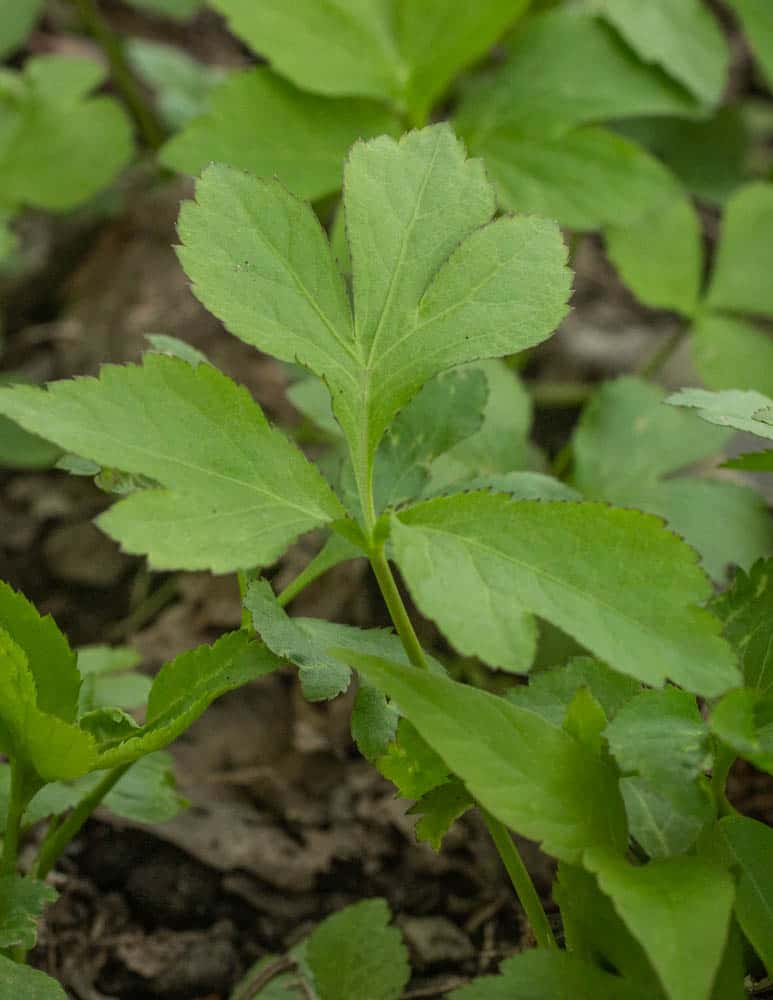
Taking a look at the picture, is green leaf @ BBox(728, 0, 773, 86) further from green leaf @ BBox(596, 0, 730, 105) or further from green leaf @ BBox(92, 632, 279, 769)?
green leaf @ BBox(92, 632, 279, 769)

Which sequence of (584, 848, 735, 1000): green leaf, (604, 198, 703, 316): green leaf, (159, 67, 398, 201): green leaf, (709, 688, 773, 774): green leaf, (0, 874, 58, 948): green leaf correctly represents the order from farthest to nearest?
(604, 198, 703, 316): green leaf
(159, 67, 398, 201): green leaf
(0, 874, 58, 948): green leaf
(709, 688, 773, 774): green leaf
(584, 848, 735, 1000): green leaf

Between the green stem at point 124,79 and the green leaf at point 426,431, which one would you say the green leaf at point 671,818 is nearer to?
the green leaf at point 426,431

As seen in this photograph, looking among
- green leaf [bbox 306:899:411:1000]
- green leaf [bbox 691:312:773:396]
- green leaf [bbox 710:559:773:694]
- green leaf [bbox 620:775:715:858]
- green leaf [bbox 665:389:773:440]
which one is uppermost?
green leaf [bbox 665:389:773:440]

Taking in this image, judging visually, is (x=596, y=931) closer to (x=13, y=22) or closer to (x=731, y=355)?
(x=731, y=355)

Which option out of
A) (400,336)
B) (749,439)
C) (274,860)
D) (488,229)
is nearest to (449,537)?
(400,336)

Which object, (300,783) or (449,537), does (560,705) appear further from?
(300,783)

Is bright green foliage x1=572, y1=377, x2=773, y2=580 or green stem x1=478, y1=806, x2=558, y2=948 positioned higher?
green stem x1=478, y1=806, x2=558, y2=948

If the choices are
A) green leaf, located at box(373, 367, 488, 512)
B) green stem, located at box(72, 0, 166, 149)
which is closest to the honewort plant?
green leaf, located at box(373, 367, 488, 512)

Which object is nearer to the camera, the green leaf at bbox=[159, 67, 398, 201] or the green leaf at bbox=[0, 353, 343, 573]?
the green leaf at bbox=[0, 353, 343, 573]
